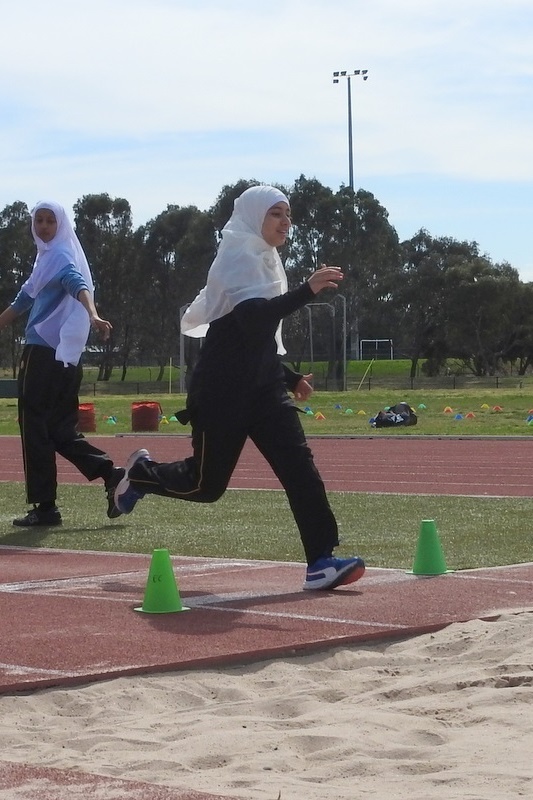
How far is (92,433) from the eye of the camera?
32094 mm

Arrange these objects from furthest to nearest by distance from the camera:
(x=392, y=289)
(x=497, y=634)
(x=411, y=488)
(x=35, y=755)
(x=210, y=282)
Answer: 1. (x=392, y=289)
2. (x=411, y=488)
3. (x=210, y=282)
4. (x=497, y=634)
5. (x=35, y=755)

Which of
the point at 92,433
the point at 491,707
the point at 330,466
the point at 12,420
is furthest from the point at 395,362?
the point at 491,707

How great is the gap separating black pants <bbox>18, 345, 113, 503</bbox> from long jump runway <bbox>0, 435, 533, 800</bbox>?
110 cm

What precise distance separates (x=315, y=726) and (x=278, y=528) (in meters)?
5.99

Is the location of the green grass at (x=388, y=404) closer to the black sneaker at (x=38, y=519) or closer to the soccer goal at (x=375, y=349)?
the black sneaker at (x=38, y=519)

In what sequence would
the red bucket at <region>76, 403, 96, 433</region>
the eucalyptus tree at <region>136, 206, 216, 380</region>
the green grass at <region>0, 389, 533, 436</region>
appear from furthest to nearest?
the eucalyptus tree at <region>136, 206, 216, 380</region> → the red bucket at <region>76, 403, 96, 433</region> → the green grass at <region>0, 389, 533, 436</region>

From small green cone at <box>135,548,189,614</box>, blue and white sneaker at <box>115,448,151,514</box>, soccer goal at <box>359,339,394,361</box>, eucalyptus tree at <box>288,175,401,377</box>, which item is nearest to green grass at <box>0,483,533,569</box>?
blue and white sneaker at <box>115,448,151,514</box>

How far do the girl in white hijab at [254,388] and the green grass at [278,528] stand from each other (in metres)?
1.11

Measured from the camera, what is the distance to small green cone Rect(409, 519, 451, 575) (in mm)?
8039

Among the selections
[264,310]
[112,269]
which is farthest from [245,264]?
[112,269]

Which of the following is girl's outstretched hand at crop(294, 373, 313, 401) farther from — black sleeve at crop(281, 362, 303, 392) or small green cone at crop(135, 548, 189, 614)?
small green cone at crop(135, 548, 189, 614)

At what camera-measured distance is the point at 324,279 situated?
23.8ft

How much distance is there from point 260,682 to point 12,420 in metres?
35.0

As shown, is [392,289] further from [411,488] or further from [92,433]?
[411,488]
